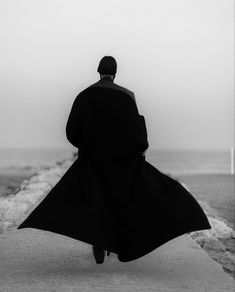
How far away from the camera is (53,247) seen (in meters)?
6.49

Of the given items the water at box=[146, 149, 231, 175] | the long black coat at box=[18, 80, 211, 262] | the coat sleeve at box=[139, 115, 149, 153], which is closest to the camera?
the long black coat at box=[18, 80, 211, 262]

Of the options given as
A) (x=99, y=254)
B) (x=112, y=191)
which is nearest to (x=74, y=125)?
(x=112, y=191)

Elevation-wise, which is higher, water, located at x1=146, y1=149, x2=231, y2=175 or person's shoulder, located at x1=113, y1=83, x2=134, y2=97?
person's shoulder, located at x1=113, y1=83, x2=134, y2=97

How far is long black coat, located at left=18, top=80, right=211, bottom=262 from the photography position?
17.0 ft

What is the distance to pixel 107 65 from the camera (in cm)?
544

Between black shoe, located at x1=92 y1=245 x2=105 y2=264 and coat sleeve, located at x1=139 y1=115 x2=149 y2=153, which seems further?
black shoe, located at x1=92 y1=245 x2=105 y2=264

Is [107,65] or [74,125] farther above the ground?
[107,65]

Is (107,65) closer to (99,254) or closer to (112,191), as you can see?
(112,191)

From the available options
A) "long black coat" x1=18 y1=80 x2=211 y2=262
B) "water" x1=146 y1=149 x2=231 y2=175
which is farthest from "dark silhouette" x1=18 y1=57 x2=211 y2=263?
"water" x1=146 y1=149 x2=231 y2=175

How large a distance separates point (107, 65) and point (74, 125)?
0.54 metres

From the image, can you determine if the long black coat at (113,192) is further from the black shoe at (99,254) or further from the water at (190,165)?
the water at (190,165)

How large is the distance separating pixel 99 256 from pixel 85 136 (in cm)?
97

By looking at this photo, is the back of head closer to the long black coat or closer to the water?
the long black coat

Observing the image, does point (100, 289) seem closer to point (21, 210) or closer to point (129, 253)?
point (129, 253)
